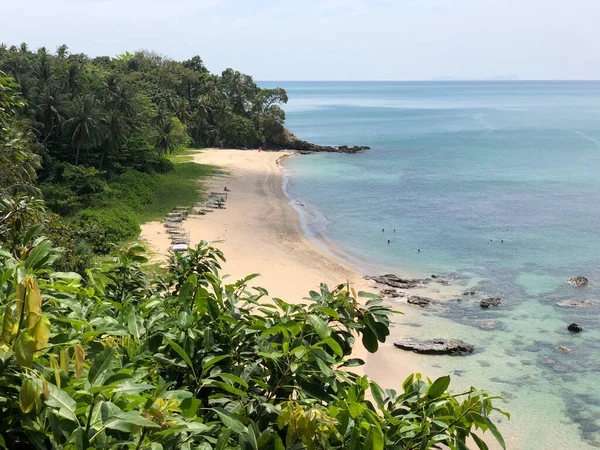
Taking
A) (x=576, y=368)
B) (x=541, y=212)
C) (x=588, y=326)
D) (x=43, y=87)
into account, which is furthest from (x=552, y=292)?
(x=43, y=87)

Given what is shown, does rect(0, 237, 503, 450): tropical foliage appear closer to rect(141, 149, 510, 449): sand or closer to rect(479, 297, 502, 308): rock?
rect(141, 149, 510, 449): sand

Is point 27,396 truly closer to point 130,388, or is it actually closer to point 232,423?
point 130,388

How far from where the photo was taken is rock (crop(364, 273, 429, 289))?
25.2m

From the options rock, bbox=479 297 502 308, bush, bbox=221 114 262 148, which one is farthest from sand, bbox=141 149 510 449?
bush, bbox=221 114 262 148

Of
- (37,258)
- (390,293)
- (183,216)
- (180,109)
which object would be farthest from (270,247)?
(180,109)

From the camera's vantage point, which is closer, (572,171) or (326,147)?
(572,171)

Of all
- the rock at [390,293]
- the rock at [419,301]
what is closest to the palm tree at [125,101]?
the rock at [390,293]

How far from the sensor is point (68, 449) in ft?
7.48

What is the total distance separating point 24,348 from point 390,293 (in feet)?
73.8

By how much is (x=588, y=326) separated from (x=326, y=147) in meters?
50.8

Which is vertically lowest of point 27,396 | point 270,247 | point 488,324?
point 488,324

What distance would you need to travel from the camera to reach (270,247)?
94.7 ft

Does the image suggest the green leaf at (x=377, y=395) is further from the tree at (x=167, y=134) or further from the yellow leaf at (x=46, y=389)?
the tree at (x=167, y=134)

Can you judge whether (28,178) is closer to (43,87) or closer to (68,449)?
(43,87)
